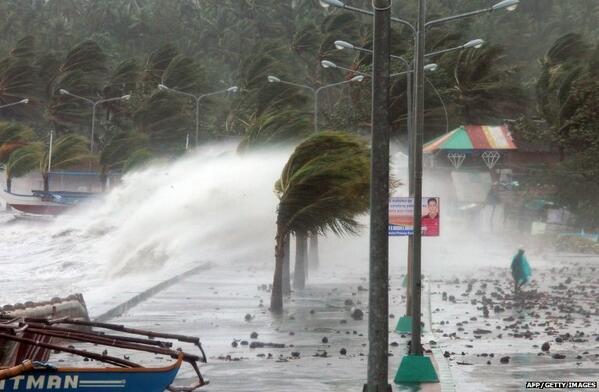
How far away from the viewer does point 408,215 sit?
73.3ft

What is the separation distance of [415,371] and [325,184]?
1153 centimetres

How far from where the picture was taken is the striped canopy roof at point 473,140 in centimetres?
9106

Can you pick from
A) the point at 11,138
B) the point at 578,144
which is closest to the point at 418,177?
the point at 578,144

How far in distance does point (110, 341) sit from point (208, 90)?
149768 millimetres

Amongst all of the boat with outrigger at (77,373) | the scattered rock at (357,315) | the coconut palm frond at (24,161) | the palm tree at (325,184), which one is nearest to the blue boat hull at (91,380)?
the boat with outrigger at (77,373)

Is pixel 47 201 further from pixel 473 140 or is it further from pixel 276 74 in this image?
pixel 276 74

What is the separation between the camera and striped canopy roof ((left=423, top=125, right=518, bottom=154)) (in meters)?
91.1

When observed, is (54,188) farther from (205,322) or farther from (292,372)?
(292,372)

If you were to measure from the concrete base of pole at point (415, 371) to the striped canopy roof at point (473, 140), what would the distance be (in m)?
71.4

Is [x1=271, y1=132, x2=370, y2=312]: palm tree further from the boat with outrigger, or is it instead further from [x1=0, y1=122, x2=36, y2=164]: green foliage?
[x1=0, y1=122, x2=36, y2=164]: green foliage

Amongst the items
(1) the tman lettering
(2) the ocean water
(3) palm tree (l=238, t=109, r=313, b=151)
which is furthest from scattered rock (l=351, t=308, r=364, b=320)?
(1) the tman lettering

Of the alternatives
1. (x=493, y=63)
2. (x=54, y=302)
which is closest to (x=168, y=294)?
(x=54, y=302)

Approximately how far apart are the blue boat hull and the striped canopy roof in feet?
255

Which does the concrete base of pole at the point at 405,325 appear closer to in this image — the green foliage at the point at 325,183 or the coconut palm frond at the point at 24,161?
the green foliage at the point at 325,183
